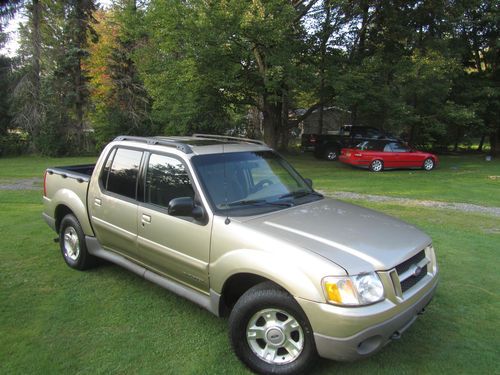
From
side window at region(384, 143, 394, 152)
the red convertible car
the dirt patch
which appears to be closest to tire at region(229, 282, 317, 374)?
the dirt patch

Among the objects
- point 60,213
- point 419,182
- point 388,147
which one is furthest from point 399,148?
point 60,213

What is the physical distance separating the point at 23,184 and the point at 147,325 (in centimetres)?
1239

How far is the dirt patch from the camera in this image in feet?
43.5

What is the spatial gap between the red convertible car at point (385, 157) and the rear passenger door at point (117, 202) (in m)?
16.4

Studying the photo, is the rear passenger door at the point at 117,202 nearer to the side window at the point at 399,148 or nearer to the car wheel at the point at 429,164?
the side window at the point at 399,148

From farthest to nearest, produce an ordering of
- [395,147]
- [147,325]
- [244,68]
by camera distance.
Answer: [395,147]
[244,68]
[147,325]

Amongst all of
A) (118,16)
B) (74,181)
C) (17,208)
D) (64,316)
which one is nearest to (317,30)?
(118,16)

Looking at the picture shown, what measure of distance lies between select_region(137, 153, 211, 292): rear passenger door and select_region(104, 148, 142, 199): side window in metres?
0.20

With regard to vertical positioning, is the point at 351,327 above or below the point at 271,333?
above

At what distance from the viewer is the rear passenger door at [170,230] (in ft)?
11.9

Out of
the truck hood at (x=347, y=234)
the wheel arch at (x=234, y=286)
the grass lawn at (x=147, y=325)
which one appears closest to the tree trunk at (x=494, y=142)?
the grass lawn at (x=147, y=325)

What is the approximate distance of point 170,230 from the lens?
151 inches

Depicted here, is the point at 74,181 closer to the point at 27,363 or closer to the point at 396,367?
the point at 27,363

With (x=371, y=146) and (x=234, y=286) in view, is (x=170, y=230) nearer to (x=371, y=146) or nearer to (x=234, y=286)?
(x=234, y=286)
